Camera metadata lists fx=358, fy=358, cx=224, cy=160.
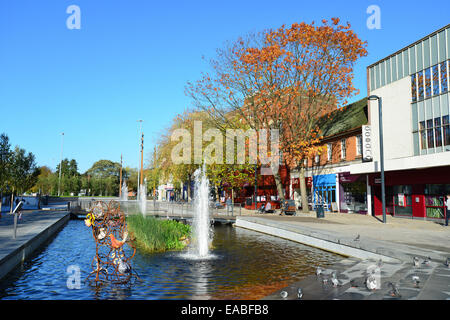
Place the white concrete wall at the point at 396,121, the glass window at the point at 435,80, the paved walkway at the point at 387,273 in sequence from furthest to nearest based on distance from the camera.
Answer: the white concrete wall at the point at 396,121 < the glass window at the point at 435,80 < the paved walkway at the point at 387,273

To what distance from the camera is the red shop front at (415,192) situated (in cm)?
2359

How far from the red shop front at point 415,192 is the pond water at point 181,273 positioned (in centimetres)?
1360

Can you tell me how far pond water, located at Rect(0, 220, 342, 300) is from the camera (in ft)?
26.5

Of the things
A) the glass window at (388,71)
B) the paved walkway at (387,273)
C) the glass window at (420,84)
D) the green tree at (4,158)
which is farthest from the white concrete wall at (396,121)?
the green tree at (4,158)

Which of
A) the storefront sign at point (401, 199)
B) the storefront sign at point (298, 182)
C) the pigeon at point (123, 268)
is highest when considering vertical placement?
the storefront sign at point (298, 182)

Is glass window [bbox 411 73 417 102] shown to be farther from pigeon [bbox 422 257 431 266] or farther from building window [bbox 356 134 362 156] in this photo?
pigeon [bbox 422 257 431 266]

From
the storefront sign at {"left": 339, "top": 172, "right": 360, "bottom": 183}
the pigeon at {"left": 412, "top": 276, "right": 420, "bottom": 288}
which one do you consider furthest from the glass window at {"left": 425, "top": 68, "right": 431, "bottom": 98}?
the pigeon at {"left": 412, "top": 276, "right": 420, "bottom": 288}

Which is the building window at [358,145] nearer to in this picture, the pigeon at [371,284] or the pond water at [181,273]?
the pond water at [181,273]

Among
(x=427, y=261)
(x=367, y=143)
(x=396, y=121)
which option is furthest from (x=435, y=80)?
(x=427, y=261)

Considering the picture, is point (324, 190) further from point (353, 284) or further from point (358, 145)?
point (353, 284)

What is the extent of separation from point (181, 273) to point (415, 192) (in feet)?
70.3

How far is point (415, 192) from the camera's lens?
25.6 m

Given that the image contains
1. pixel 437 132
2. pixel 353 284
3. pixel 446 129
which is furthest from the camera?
pixel 437 132

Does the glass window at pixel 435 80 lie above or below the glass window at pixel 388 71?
below
